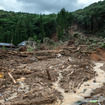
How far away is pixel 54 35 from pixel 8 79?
43.0 m

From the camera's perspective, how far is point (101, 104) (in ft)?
14.9

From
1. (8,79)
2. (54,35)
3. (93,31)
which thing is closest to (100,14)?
(93,31)

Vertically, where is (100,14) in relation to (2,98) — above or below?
above

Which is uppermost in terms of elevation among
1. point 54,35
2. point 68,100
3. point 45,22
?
point 45,22

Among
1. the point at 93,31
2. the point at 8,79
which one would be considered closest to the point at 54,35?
the point at 93,31

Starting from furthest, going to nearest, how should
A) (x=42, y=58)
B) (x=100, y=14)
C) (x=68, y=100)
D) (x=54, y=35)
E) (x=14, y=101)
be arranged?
(x=54, y=35), (x=100, y=14), (x=42, y=58), (x=68, y=100), (x=14, y=101)

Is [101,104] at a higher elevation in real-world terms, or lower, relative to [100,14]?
lower

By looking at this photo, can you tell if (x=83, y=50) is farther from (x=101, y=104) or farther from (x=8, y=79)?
(x=101, y=104)

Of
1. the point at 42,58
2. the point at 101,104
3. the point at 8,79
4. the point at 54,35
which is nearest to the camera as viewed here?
the point at 101,104

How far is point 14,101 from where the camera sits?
486cm

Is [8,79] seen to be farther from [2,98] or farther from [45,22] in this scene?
[45,22]

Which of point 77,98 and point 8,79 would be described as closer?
point 77,98

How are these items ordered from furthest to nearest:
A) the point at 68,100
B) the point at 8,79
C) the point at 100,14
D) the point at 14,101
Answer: the point at 100,14 → the point at 8,79 → the point at 68,100 → the point at 14,101

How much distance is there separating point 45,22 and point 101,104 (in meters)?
47.1
